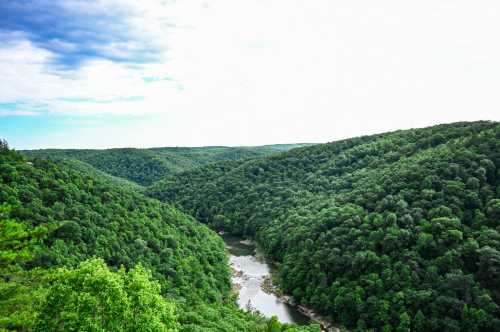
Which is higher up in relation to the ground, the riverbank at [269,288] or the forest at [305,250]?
the forest at [305,250]

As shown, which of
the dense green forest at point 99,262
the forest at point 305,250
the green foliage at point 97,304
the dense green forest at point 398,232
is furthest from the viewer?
the dense green forest at point 398,232

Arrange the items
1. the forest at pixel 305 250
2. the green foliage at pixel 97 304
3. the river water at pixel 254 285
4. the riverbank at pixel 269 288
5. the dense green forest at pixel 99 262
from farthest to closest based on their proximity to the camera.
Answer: the river water at pixel 254 285
the riverbank at pixel 269 288
the forest at pixel 305 250
the dense green forest at pixel 99 262
the green foliage at pixel 97 304

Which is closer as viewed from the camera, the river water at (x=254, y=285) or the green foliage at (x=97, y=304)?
the green foliage at (x=97, y=304)

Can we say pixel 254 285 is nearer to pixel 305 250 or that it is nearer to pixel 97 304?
pixel 305 250

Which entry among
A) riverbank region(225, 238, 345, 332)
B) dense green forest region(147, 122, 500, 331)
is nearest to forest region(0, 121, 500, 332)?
dense green forest region(147, 122, 500, 331)

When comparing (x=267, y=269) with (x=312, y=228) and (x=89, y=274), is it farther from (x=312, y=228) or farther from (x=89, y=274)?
(x=89, y=274)

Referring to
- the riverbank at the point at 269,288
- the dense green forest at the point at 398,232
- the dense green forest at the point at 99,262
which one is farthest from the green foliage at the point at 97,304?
the riverbank at the point at 269,288

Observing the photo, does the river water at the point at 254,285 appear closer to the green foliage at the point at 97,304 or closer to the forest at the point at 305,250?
the forest at the point at 305,250
